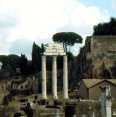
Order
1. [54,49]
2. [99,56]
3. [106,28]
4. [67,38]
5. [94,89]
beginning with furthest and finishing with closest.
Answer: [67,38]
[106,28]
[99,56]
[94,89]
[54,49]

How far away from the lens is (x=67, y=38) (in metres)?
80.4

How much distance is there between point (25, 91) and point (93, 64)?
26.9ft

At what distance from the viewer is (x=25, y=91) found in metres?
69.3

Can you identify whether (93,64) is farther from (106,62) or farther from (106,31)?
(106,31)

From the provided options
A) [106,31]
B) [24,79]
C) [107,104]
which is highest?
[106,31]

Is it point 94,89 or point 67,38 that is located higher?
point 67,38

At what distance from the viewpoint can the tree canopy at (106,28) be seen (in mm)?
72062

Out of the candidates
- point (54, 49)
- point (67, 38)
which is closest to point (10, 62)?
point (67, 38)

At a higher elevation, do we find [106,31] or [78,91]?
[106,31]

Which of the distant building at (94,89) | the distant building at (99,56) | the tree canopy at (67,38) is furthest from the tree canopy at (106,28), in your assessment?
the distant building at (94,89)

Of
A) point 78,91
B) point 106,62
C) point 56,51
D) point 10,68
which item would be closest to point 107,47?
point 106,62

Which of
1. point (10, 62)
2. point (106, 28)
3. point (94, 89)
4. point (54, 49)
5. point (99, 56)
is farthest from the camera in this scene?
point (10, 62)

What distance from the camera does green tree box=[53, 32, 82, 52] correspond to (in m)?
80.2

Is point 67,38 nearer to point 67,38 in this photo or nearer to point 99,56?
point 67,38
